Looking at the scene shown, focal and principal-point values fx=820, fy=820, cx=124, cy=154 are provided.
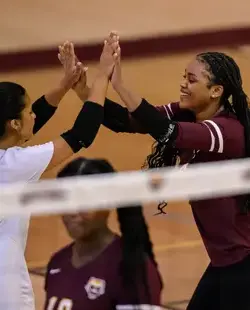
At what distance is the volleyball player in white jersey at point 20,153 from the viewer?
1.96m

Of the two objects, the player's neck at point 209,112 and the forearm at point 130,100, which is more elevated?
the forearm at point 130,100

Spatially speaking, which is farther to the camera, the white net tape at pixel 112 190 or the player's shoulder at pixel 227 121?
the player's shoulder at pixel 227 121

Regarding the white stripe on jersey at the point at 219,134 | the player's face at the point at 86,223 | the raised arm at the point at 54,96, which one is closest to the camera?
the player's face at the point at 86,223

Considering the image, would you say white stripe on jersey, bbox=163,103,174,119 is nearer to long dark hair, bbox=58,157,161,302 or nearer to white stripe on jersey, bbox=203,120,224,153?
white stripe on jersey, bbox=203,120,224,153

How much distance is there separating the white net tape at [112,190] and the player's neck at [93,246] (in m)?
0.09

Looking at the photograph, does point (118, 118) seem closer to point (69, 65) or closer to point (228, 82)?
point (69, 65)

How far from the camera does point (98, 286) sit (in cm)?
155

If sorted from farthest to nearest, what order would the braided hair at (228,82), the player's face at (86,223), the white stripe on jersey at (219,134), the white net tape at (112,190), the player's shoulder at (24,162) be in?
the braided hair at (228,82) → the white stripe on jersey at (219,134) → the player's shoulder at (24,162) → the player's face at (86,223) → the white net tape at (112,190)

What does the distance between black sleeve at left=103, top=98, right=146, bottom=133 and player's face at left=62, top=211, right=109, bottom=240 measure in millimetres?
749

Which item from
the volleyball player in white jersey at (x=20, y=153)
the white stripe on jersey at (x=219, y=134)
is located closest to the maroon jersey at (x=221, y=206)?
the white stripe on jersey at (x=219, y=134)

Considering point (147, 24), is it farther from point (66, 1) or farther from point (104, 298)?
point (104, 298)

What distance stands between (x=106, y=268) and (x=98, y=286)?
37 mm

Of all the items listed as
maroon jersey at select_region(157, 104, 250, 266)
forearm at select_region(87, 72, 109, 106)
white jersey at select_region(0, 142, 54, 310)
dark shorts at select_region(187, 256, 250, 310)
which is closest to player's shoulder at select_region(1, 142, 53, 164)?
white jersey at select_region(0, 142, 54, 310)

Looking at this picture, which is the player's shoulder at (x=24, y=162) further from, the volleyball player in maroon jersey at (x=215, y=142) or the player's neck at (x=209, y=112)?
the player's neck at (x=209, y=112)
